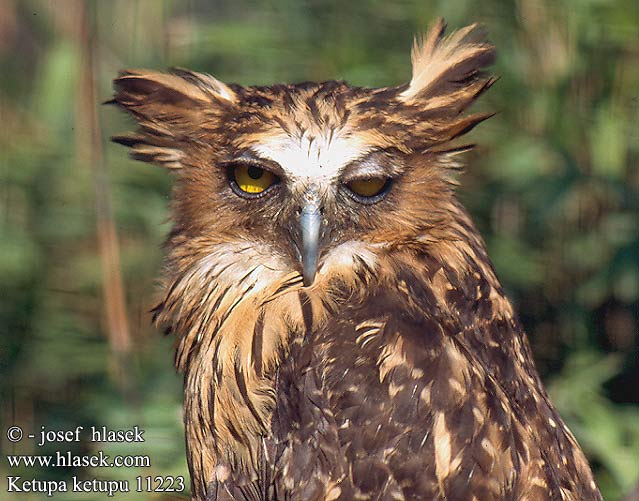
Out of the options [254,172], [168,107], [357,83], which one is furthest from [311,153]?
[357,83]

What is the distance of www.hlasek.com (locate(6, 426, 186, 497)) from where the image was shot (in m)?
2.80

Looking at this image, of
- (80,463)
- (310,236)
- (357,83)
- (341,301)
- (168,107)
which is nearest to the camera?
(310,236)

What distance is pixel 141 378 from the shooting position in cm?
328

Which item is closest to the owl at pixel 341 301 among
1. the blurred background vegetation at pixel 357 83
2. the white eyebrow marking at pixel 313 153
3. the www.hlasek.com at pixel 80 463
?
the white eyebrow marking at pixel 313 153

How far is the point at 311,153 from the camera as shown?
1955 millimetres

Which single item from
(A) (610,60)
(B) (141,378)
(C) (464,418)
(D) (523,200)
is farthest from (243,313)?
(A) (610,60)

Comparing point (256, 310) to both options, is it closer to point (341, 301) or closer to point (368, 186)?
point (341, 301)

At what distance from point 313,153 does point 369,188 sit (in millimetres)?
147

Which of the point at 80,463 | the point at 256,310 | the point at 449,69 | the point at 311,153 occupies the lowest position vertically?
the point at 80,463

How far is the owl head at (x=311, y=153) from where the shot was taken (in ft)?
6.46

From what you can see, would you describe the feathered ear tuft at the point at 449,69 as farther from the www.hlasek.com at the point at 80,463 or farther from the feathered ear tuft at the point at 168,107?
the www.hlasek.com at the point at 80,463

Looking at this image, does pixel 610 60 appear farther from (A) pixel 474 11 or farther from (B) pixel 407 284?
(B) pixel 407 284

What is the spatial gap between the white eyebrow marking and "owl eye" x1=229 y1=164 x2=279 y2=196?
0.06m

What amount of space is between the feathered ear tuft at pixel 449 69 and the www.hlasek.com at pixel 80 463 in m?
1.23
